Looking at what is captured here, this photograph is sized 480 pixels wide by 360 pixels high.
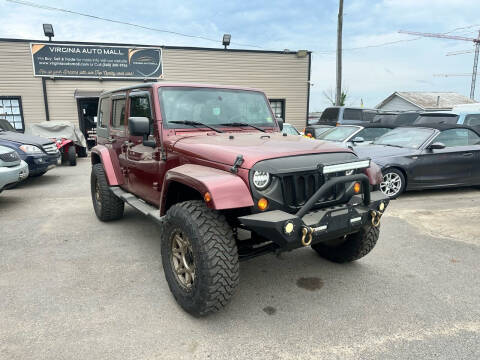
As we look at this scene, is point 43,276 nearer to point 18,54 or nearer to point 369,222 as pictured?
point 369,222

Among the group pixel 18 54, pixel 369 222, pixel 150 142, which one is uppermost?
pixel 18 54

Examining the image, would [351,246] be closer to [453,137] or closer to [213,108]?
[213,108]

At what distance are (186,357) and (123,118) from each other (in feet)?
10.4

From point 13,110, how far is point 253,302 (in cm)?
1592

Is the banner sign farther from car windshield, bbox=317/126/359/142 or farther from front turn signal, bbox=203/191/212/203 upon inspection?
front turn signal, bbox=203/191/212/203

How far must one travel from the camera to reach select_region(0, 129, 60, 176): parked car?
26.3ft

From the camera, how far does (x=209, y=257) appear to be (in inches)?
99.4

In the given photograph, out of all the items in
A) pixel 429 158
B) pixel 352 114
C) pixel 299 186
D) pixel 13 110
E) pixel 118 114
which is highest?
pixel 13 110

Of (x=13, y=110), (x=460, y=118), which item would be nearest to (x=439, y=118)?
(x=460, y=118)

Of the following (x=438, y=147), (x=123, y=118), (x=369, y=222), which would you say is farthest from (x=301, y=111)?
(x=369, y=222)

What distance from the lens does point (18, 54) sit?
→ 47.9 feet

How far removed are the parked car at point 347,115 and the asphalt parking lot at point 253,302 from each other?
9.60 m

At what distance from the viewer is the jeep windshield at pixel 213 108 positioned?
12.3 ft

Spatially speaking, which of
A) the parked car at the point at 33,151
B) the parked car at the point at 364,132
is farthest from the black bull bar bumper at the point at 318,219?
the parked car at the point at 33,151
